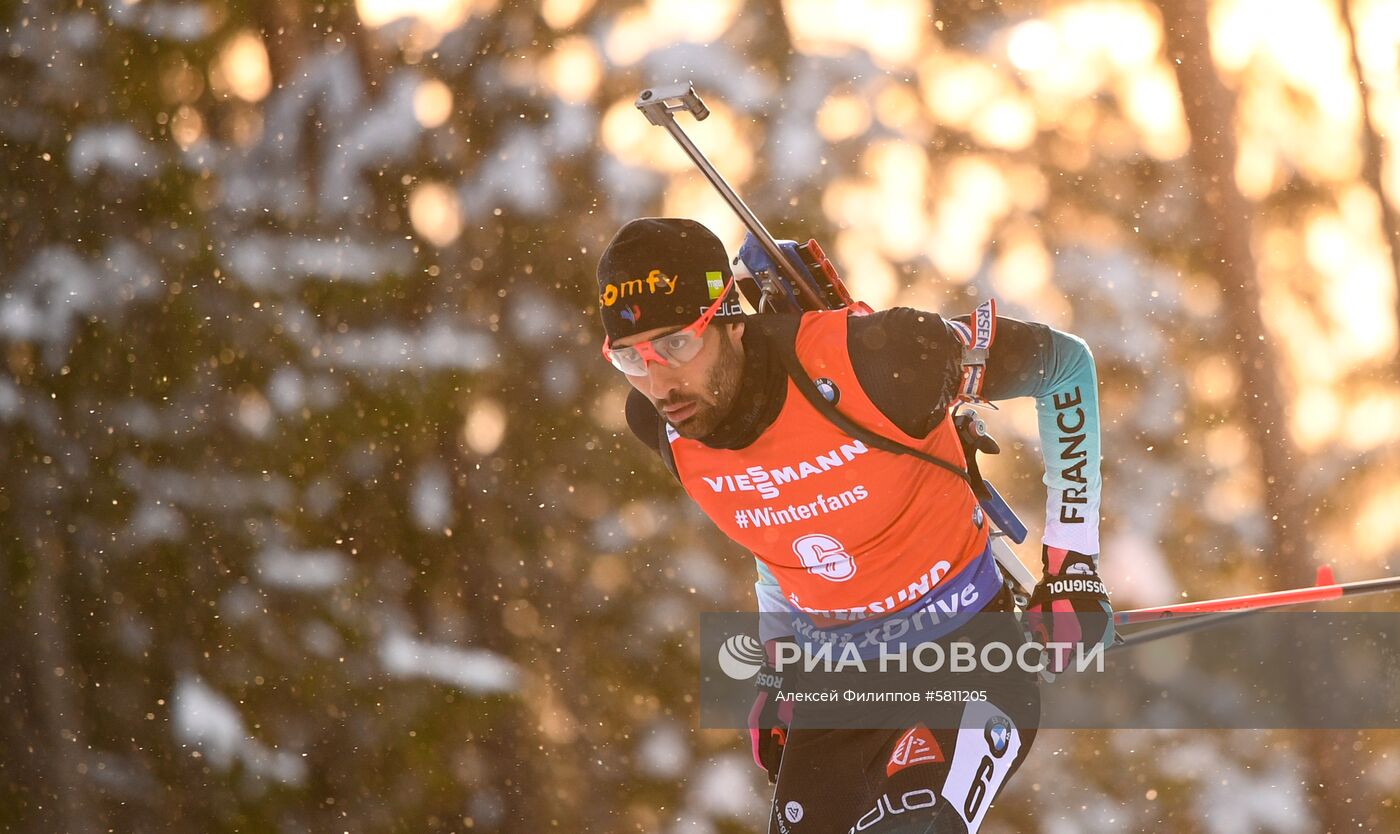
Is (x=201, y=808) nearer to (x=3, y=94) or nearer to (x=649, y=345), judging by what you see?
(x=3, y=94)

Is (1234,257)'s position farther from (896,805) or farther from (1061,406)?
(896,805)

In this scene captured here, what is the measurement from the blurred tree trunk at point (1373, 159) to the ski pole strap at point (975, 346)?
519cm

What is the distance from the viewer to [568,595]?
7.36 m

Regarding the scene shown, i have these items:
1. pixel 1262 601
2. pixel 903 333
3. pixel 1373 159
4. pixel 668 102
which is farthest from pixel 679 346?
pixel 1373 159

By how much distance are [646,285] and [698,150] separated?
15.4 inches

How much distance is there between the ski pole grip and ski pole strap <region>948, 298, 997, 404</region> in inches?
24.9

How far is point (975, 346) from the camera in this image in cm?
231

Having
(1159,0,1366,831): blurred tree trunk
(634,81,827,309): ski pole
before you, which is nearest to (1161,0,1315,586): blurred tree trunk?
(1159,0,1366,831): blurred tree trunk

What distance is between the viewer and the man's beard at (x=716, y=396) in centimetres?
228

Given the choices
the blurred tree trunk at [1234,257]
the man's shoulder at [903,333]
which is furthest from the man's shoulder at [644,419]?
the blurred tree trunk at [1234,257]

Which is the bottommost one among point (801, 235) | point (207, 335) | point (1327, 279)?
point (1327, 279)

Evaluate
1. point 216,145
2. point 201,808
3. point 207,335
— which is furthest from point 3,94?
point 201,808

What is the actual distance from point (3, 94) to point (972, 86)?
20.0 feet

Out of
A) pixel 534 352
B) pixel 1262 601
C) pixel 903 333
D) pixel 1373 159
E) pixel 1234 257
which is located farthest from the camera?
pixel 534 352
